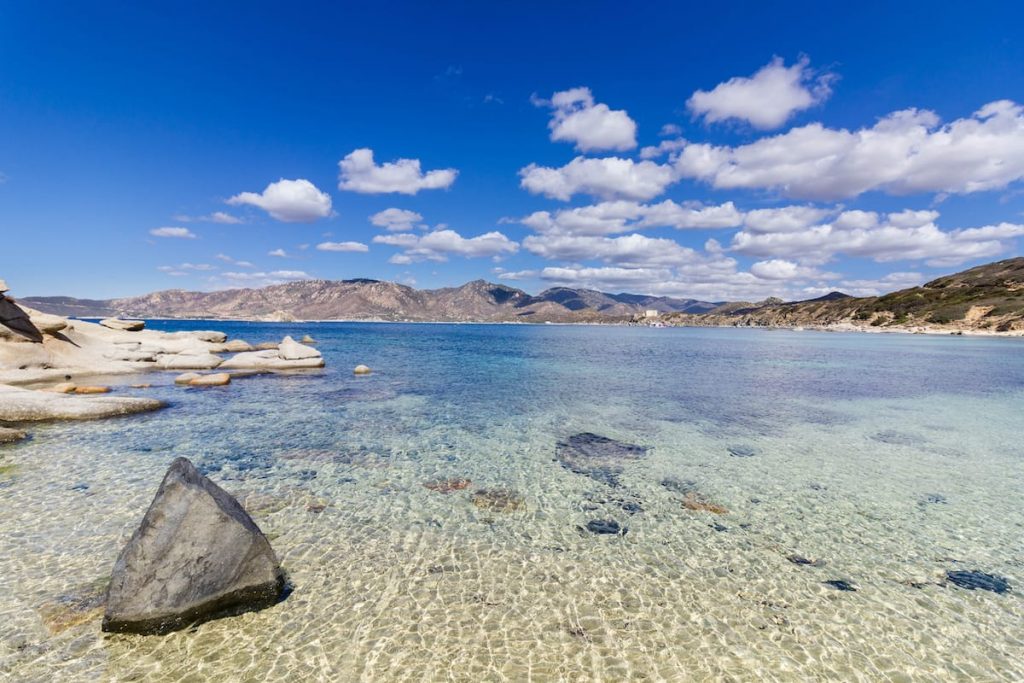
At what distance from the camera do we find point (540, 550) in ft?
33.7

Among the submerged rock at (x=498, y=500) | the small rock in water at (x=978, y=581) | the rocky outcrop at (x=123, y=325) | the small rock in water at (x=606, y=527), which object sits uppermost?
the rocky outcrop at (x=123, y=325)

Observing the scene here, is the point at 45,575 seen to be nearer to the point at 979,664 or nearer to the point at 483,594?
the point at 483,594

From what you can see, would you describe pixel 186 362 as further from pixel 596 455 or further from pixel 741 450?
pixel 741 450

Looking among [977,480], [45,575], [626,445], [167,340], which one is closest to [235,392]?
[45,575]

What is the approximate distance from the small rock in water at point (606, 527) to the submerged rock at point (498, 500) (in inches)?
82.6

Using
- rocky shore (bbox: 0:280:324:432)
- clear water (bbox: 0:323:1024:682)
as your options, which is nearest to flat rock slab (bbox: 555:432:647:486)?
clear water (bbox: 0:323:1024:682)

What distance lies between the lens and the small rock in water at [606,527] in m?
11.3

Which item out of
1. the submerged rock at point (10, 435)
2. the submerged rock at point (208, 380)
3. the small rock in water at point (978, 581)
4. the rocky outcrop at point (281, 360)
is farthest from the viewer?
the rocky outcrop at point (281, 360)

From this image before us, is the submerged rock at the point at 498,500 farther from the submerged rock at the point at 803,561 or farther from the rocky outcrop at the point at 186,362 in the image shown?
the rocky outcrop at the point at 186,362

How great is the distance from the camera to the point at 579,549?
10.4 meters

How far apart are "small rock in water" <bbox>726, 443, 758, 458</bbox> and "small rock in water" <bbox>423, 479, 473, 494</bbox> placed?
439 inches

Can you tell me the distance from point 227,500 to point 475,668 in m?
5.50

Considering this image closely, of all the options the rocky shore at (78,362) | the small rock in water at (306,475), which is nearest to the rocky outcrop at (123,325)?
the rocky shore at (78,362)

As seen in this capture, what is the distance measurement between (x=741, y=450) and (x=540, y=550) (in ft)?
40.7
